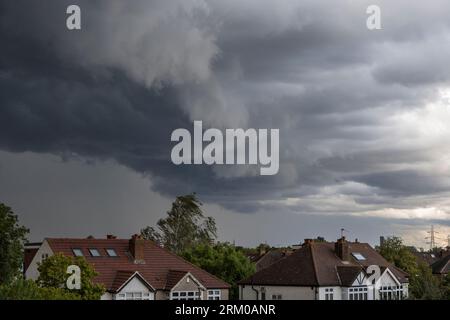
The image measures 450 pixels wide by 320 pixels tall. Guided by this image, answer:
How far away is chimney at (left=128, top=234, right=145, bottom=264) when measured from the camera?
189 feet

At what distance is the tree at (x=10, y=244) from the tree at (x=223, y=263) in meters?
18.9

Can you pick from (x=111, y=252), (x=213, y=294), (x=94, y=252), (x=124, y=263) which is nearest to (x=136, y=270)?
(x=124, y=263)

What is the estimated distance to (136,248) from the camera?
5769cm

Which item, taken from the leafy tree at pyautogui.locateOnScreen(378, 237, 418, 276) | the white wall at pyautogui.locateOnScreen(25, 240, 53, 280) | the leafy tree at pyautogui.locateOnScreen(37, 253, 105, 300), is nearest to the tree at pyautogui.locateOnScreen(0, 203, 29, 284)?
the white wall at pyautogui.locateOnScreen(25, 240, 53, 280)

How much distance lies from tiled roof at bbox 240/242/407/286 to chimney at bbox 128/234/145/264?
13577 millimetres

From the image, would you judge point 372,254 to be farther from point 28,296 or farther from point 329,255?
point 28,296

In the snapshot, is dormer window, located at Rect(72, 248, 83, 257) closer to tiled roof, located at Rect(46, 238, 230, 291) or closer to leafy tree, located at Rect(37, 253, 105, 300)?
tiled roof, located at Rect(46, 238, 230, 291)

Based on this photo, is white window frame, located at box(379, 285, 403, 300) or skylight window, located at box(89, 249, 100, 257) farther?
white window frame, located at box(379, 285, 403, 300)

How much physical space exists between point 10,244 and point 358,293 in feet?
102
